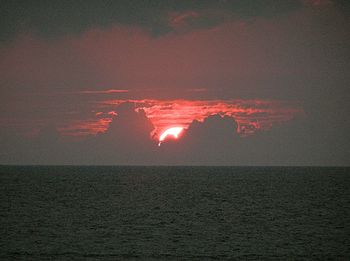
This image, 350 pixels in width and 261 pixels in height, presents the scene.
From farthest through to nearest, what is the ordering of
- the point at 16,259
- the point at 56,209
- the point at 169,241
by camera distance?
the point at 56,209 < the point at 169,241 < the point at 16,259

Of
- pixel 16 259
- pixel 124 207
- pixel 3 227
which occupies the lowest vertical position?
pixel 16 259

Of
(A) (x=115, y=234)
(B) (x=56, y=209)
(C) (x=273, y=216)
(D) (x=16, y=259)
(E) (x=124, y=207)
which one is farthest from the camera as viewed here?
(E) (x=124, y=207)

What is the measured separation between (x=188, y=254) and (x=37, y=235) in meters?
15.4

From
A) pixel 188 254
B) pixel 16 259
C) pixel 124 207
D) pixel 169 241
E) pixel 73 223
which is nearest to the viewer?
pixel 16 259

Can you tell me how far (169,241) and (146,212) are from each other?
22.3 m

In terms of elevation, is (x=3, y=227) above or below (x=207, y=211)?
below

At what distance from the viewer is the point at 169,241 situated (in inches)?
1662

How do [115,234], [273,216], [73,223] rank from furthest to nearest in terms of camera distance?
[273,216] → [73,223] → [115,234]

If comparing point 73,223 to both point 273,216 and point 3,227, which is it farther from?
point 273,216

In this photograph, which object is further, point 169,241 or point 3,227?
point 3,227

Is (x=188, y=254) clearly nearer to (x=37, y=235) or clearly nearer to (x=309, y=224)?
(x=37, y=235)

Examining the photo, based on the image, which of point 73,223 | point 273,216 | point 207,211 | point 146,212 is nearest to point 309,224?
point 273,216

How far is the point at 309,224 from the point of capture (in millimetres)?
53906

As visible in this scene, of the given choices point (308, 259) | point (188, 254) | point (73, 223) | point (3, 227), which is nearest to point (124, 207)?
point (73, 223)
